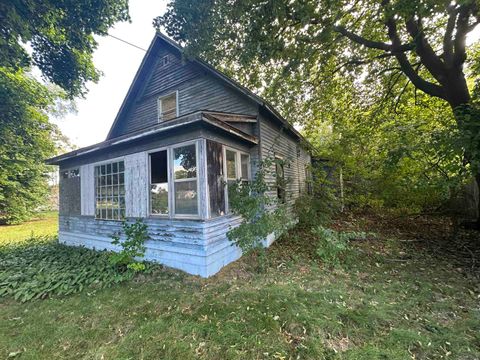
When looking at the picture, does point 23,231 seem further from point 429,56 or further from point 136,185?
point 429,56

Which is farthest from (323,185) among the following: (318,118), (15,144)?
(15,144)

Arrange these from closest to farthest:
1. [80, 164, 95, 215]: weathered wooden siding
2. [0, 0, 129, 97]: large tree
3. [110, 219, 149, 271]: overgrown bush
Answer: [110, 219, 149, 271]: overgrown bush
[0, 0, 129, 97]: large tree
[80, 164, 95, 215]: weathered wooden siding

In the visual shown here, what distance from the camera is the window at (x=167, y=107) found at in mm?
8383

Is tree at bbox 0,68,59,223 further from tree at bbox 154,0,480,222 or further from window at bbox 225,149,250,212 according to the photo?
window at bbox 225,149,250,212

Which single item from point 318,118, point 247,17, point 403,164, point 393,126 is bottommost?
point 403,164

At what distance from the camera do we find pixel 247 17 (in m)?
4.91

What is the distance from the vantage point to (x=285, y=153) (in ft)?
28.7

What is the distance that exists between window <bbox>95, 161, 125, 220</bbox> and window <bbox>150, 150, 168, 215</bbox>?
Answer: 1088 mm

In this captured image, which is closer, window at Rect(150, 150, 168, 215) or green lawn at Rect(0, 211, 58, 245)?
window at Rect(150, 150, 168, 215)

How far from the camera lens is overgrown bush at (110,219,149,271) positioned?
4.61 meters

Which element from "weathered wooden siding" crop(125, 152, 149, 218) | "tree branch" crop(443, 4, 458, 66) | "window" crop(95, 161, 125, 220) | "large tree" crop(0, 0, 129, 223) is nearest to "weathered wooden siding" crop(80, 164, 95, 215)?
"window" crop(95, 161, 125, 220)

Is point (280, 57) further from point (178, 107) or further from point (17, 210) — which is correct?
point (17, 210)

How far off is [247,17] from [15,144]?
16.6 m

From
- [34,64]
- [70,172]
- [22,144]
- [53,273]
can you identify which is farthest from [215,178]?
[22,144]
